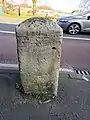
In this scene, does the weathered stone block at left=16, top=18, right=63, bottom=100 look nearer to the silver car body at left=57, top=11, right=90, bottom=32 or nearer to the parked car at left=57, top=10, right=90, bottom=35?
the parked car at left=57, top=10, right=90, bottom=35

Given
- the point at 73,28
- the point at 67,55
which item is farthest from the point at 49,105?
the point at 73,28

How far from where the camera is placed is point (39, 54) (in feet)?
13.1

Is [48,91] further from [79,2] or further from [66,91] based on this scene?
[79,2]

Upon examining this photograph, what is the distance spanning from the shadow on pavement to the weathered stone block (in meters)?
0.24

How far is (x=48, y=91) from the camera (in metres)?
4.29

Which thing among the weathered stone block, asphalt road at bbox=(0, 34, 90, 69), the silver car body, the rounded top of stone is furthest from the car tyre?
the rounded top of stone

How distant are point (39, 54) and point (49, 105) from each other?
89 centimetres

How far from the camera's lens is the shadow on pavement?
3746mm

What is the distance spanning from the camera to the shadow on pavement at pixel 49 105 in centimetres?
375

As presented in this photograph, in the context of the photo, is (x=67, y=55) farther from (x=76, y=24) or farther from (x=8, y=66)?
(x=76, y=24)

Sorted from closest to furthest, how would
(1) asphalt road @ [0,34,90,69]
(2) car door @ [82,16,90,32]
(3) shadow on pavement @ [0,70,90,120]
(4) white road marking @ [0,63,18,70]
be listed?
(3) shadow on pavement @ [0,70,90,120] → (4) white road marking @ [0,63,18,70] → (1) asphalt road @ [0,34,90,69] → (2) car door @ [82,16,90,32]

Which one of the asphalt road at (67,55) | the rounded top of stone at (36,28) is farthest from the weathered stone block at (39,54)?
the asphalt road at (67,55)

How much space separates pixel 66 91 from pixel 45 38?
1.25 meters

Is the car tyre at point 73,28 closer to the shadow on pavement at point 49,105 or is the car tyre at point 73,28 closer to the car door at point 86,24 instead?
the car door at point 86,24
